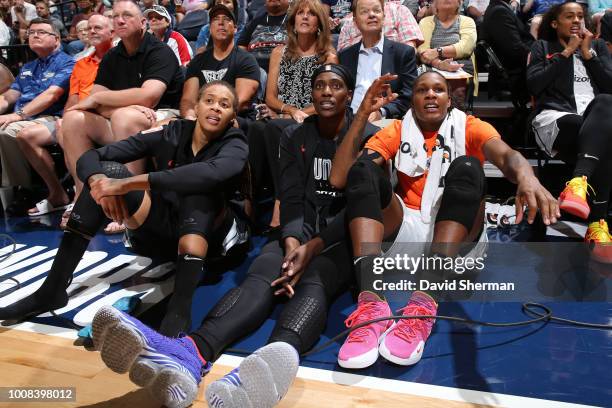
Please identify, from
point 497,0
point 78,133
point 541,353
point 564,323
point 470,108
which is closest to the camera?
point 541,353

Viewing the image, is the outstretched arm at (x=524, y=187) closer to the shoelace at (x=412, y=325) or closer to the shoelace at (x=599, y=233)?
the shoelace at (x=412, y=325)

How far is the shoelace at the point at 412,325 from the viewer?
1980 mm

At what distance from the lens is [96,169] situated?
7.82 feet

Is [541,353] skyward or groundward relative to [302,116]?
groundward

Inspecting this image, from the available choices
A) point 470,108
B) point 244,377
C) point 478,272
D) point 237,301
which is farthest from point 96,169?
point 470,108

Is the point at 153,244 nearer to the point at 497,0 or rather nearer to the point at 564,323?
the point at 564,323

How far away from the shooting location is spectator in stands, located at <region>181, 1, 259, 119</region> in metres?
3.63

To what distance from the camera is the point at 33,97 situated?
4453 mm

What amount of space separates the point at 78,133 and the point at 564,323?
3.03m

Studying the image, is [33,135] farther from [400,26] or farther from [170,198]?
[400,26]

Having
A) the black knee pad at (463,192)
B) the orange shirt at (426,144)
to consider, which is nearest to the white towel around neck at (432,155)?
the orange shirt at (426,144)

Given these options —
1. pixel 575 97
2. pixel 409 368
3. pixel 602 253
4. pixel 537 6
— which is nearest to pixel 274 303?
pixel 409 368

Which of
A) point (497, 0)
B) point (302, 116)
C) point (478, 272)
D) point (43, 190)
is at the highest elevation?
point (497, 0)

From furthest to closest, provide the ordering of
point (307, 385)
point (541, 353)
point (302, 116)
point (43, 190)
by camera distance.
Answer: point (43, 190)
point (302, 116)
point (541, 353)
point (307, 385)
